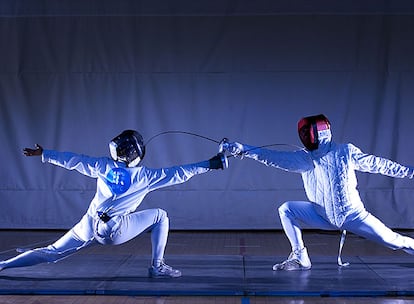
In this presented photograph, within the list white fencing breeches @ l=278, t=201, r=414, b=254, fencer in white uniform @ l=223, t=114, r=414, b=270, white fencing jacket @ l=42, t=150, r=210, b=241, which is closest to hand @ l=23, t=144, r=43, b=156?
white fencing jacket @ l=42, t=150, r=210, b=241

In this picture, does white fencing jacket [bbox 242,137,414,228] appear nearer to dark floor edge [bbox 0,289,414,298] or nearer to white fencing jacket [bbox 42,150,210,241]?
white fencing jacket [bbox 42,150,210,241]

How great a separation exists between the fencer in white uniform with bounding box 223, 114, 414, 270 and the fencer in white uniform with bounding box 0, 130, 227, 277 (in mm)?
556

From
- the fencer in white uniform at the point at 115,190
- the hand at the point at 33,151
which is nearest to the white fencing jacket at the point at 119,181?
the fencer in white uniform at the point at 115,190

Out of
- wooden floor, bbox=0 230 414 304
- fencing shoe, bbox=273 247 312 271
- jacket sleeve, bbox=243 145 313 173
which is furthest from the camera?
fencing shoe, bbox=273 247 312 271

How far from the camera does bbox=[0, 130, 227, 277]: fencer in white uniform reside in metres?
4.30

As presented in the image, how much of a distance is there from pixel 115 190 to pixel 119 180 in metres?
0.08

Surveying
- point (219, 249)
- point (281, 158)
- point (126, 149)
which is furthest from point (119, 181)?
point (219, 249)

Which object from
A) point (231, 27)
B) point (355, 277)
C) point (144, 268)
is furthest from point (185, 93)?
point (355, 277)

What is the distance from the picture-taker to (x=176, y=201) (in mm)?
7734

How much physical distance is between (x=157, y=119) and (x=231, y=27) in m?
1.48

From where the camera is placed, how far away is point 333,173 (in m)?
4.60

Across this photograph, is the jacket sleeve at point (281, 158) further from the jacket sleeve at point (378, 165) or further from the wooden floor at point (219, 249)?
the wooden floor at point (219, 249)

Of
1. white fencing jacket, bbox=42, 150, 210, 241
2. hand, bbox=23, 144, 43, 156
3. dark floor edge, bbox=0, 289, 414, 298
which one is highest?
hand, bbox=23, 144, 43, 156

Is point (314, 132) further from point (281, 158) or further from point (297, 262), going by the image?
point (297, 262)
